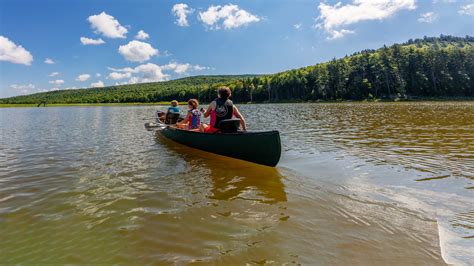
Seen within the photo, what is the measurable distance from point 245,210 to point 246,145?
3682 millimetres

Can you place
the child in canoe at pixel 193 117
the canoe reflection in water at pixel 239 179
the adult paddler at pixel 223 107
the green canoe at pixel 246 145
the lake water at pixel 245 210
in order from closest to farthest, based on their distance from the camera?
the lake water at pixel 245 210
the canoe reflection in water at pixel 239 179
the green canoe at pixel 246 145
the adult paddler at pixel 223 107
the child in canoe at pixel 193 117

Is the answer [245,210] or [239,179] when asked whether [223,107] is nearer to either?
[239,179]

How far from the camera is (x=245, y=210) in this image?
206 inches

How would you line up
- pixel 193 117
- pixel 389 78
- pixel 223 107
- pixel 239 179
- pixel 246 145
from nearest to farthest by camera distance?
pixel 239 179 < pixel 246 145 < pixel 223 107 < pixel 193 117 < pixel 389 78

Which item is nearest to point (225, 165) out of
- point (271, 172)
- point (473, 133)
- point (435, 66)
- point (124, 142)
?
point (271, 172)

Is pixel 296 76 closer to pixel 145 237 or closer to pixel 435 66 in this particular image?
pixel 435 66

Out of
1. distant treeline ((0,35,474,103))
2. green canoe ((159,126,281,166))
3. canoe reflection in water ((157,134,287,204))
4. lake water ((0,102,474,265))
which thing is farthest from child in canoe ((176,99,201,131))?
distant treeline ((0,35,474,103))

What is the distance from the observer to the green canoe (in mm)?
8156

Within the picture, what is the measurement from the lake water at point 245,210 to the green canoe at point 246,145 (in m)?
0.33

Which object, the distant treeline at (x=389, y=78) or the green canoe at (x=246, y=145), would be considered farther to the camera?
the distant treeline at (x=389, y=78)

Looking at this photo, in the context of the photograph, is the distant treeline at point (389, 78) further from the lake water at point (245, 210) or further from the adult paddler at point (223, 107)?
the lake water at point (245, 210)

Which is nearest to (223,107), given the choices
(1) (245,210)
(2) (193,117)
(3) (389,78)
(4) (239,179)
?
(4) (239,179)

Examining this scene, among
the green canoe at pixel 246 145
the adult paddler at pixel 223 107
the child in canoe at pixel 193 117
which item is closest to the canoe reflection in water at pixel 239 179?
the green canoe at pixel 246 145

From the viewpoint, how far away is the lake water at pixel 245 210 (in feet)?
12.4
